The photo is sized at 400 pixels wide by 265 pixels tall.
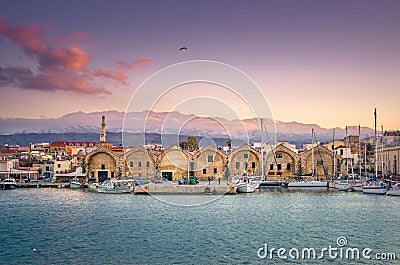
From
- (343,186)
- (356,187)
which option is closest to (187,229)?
(343,186)

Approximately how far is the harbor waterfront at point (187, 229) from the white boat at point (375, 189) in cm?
408

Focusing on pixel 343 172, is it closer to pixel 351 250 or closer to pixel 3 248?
pixel 351 250

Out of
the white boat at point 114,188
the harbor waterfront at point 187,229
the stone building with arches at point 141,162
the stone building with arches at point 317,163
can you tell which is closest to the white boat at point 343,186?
the harbor waterfront at point 187,229

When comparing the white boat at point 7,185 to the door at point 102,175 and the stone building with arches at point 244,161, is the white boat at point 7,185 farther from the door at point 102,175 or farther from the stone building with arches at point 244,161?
the stone building with arches at point 244,161

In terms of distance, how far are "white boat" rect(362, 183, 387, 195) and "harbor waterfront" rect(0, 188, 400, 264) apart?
408 centimetres

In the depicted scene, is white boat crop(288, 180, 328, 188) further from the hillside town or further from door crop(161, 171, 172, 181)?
door crop(161, 171, 172, 181)

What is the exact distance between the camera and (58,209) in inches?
1219

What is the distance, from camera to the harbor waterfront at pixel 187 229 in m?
17.2

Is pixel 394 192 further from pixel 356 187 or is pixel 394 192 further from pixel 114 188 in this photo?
pixel 114 188

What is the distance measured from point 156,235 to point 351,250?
8.26m

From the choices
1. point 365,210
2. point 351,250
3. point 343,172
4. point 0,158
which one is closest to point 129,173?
point 0,158

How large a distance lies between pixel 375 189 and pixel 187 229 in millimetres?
23700

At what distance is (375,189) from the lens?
40.2m

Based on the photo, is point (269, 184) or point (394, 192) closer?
point (394, 192)
